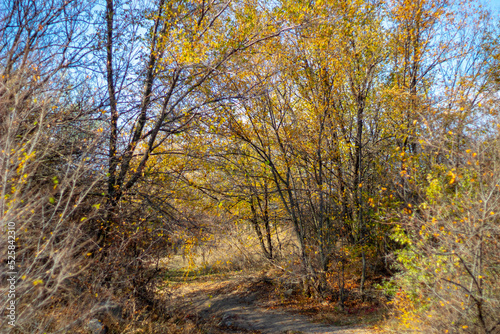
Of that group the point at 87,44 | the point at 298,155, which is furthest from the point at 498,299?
the point at 87,44

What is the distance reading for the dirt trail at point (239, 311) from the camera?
9.65 meters

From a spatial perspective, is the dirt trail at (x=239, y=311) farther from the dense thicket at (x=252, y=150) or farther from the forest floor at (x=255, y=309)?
the dense thicket at (x=252, y=150)

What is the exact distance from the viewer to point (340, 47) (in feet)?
34.2

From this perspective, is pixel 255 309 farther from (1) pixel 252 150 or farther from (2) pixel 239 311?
(1) pixel 252 150

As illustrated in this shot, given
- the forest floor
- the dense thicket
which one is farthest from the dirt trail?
the dense thicket

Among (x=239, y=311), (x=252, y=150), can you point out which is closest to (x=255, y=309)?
(x=239, y=311)

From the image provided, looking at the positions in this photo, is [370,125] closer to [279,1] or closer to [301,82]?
[301,82]

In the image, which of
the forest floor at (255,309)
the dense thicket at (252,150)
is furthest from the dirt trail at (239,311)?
the dense thicket at (252,150)

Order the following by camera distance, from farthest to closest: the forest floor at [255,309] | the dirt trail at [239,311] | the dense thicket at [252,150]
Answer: the dirt trail at [239,311] < the forest floor at [255,309] < the dense thicket at [252,150]

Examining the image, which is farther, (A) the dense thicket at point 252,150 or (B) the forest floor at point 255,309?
(B) the forest floor at point 255,309

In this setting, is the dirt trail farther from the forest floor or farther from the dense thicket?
the dense thicket

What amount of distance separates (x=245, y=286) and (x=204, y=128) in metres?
9.38

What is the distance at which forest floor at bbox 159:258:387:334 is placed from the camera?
362 inches

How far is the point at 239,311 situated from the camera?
12648 millimetres
